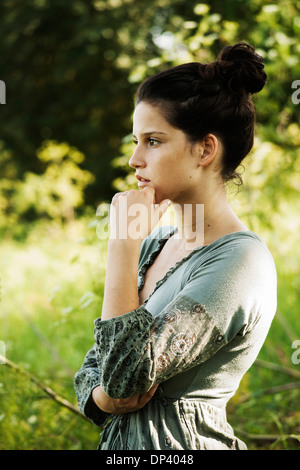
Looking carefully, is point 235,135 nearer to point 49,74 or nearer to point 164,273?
point 164,273

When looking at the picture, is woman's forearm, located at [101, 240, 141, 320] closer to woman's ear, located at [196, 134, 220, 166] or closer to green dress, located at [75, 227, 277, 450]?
green dress, located at [75, 227, 277, 450]

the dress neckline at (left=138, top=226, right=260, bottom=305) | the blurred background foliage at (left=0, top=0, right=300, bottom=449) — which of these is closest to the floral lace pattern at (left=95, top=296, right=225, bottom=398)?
the dress neckline at (left=138, top=226, right=260, bottom=305)

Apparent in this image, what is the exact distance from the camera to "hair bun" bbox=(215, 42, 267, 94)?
1.58 metres

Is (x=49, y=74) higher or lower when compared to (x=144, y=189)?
Answer: higher

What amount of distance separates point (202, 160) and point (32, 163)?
37.2 feet

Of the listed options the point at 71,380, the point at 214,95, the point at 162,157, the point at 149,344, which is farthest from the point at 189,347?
the point at 71,380

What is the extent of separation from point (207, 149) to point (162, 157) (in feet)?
0.47

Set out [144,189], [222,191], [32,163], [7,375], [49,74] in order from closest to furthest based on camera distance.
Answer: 1. [144,189]
2. [222,191]
3. [7,375]
4. [49,74]
5. [32,163]

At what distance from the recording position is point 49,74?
37.4 ft

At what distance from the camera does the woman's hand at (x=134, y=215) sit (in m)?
1.49

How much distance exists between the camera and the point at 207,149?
5.15 ft

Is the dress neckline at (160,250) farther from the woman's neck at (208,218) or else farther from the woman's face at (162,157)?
the woman's face at (162,157)

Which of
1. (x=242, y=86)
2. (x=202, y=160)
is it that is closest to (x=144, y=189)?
(x=202, y=160)

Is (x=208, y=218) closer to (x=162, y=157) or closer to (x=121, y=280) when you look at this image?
(x=162, y=157)
